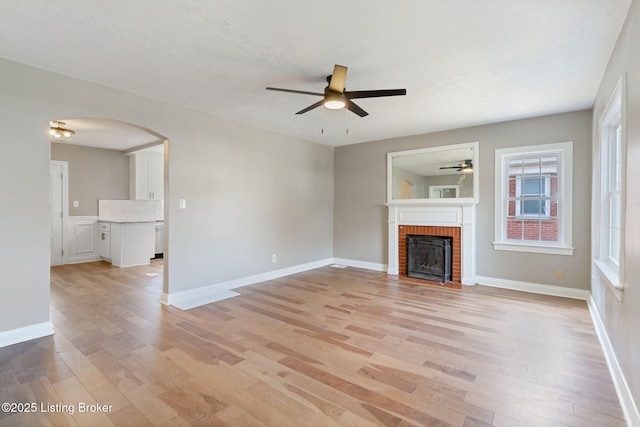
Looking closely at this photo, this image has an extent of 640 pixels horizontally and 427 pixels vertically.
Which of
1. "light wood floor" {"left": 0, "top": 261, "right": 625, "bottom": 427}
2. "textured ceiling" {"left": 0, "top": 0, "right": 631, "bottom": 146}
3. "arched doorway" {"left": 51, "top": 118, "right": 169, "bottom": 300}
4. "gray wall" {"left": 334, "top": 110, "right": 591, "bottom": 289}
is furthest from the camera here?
"arched doorway" {"left": 51, "top": 118, "right": 169, "bottom": 300}

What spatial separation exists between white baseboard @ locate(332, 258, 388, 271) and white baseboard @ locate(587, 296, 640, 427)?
3.28 metres

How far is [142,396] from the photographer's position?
80.0 inches

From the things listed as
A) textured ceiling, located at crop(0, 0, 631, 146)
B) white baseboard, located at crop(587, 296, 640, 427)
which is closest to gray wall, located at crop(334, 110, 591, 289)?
textured ceiling, located at crop(0, 0, 631, 146)

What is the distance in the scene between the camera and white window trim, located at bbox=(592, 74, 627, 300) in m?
2.22

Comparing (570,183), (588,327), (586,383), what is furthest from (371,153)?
(586,383)

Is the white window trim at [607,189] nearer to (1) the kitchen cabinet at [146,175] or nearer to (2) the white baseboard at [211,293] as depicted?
(2) the white baseboard at [211,293]

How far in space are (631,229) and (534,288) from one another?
9.81ft

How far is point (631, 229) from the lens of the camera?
6.50 feet

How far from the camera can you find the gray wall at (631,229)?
5.96 feet

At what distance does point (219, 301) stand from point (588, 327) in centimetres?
422

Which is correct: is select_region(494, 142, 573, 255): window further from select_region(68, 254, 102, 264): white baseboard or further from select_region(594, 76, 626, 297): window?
select_region(68, 254, 102, 264): white baseboard

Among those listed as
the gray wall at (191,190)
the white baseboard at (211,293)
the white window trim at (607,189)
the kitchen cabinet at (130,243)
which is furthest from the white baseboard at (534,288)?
the kitchen cabinet at (130,243)

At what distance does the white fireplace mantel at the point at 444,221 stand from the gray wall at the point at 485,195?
16 centimetres

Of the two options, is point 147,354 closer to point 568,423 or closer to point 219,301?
point 219,301
